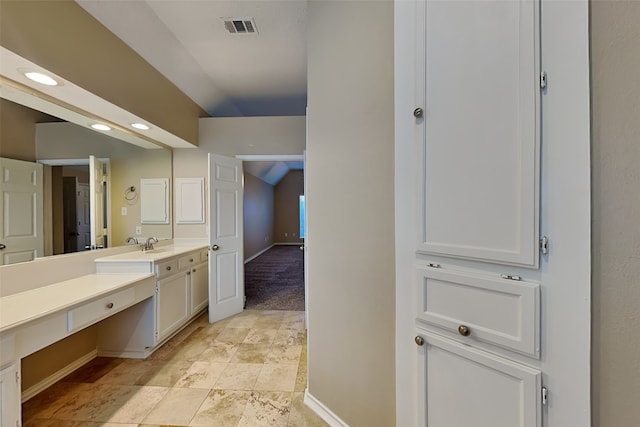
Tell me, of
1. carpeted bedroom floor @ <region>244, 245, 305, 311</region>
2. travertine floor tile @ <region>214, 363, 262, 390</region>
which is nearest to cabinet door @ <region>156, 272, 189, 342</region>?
travertine floor tile @ <region>214, 363, 262, 390</region>

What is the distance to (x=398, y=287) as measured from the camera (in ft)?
3.72

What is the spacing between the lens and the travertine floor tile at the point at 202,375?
2.03m

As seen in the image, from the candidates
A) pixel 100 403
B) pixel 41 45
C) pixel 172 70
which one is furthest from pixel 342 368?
pixel 172 70

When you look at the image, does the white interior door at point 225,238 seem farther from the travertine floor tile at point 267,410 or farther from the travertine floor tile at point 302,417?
the travertine floor tile at point 302,417

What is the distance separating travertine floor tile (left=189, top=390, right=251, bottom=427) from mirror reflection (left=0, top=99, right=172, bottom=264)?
155 centimetres

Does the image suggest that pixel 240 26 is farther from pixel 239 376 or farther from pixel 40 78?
pixel 239 376

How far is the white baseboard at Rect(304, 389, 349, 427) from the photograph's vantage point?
1.56 m

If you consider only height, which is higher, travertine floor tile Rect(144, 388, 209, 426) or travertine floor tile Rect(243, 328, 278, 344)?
travertine floor tile Rect(144, 388, 209, 426)

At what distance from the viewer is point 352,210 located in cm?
145

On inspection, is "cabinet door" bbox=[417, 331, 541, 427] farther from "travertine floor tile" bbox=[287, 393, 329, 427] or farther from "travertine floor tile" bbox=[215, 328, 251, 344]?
"travertine floor tile" bbox=[215, 328, 251, 344]

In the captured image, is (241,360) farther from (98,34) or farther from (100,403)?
(98,34)

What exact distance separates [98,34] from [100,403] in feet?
8.53

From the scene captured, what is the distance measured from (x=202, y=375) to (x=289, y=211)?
825cm

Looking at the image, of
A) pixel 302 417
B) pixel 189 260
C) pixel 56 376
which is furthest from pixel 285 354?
pixel 56 376
